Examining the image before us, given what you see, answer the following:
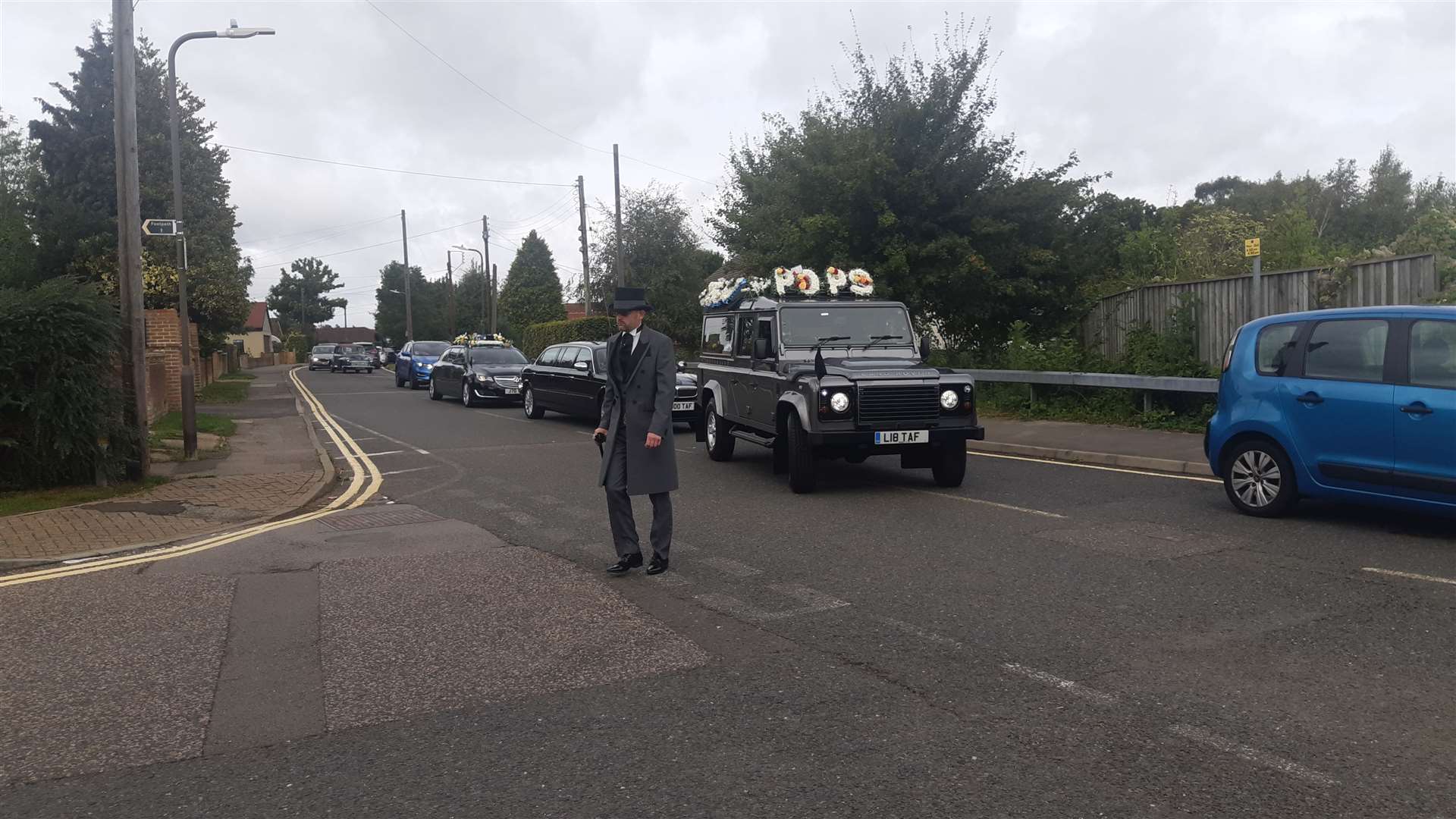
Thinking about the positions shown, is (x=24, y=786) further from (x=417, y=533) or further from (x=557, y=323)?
(x=557, y=323)

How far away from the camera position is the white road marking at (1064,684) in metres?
4.61

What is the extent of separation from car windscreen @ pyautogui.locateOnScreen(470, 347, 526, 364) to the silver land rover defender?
44.5 feet

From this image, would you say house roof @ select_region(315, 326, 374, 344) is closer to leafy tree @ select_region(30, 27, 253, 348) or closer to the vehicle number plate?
leafy tree @ select_region(30, 27, 253, 348)

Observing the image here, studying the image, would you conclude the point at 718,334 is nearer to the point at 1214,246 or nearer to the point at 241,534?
the point at 241,534

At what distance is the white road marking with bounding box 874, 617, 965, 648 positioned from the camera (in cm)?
545

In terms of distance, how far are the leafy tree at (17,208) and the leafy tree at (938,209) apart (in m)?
16.9

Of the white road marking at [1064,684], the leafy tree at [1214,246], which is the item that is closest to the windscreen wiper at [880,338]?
the leafy tree at [1214,246]

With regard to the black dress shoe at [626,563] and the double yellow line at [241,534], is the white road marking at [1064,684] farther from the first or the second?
the double yellow line at [241,534]

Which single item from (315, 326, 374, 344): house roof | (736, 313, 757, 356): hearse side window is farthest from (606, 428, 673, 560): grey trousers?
(315, 326, 374, 344): house roof

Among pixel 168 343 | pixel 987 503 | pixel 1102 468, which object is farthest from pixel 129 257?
pixel 168 343

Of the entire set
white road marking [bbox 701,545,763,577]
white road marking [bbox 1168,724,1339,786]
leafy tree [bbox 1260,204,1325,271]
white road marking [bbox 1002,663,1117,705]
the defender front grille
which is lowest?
white road marking [bbox 1168,724,1339,786]

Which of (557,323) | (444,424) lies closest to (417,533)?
(444,424)

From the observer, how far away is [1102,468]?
12328 mm

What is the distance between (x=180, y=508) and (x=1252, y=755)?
31.5 ft
